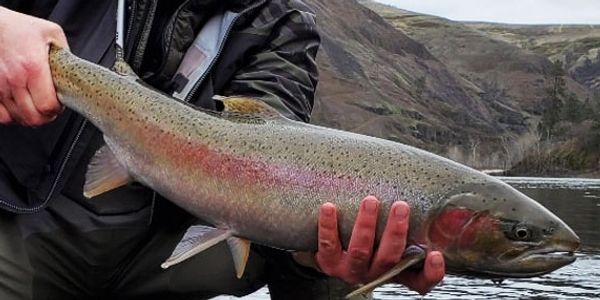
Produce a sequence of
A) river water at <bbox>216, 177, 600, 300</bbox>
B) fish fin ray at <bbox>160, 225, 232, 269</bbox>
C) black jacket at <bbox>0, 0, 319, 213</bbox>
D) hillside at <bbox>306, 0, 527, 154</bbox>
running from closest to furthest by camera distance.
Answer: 1. fish fin ray at <bbox>160, 225, 232, 269</bbox>
2. black jacket at <bbox>0, 0, 319, 213</bbox>
3. river water at <bbox>216, 177, 600, 300</bbox>
4. hillside at <bbox>306, 0, 527, 154</bbox>

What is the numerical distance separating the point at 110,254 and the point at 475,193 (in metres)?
1.46

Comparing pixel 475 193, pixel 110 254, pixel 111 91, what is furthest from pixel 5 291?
pixel 475 193

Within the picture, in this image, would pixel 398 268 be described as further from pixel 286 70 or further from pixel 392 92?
pixel 392 92

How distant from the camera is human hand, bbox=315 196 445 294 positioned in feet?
8.93

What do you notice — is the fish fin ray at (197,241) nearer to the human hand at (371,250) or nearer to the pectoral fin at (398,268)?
the human hand at (371,250)

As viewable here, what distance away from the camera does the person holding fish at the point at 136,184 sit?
3.51 m

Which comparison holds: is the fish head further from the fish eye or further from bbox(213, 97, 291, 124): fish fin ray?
bbox(213, 97, 291, 124): fish fin ray

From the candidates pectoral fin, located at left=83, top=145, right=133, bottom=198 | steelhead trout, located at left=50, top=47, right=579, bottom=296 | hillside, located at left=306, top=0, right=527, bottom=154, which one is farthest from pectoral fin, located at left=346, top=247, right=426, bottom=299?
hillside, located at left=306, top=0, right=527, bottom=154

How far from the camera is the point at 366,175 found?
2842 millimetres

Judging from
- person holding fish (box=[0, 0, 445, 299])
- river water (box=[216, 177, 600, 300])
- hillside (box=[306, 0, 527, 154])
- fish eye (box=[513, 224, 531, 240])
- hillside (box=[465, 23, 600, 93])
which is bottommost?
hillside (box=[306, 0, 527, 154])

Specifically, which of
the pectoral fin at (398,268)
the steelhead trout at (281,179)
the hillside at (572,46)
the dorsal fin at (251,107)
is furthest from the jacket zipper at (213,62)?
the hillside at (572,46)

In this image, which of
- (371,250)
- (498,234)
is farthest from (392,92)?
(498,234)

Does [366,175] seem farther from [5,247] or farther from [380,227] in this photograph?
[5,247]

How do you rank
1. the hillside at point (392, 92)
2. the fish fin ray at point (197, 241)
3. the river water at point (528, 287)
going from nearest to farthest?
1. the fish fin ray at point (197, 241)
2. the river water at point (528, 287)
3. the hillside at point (392, 92)
